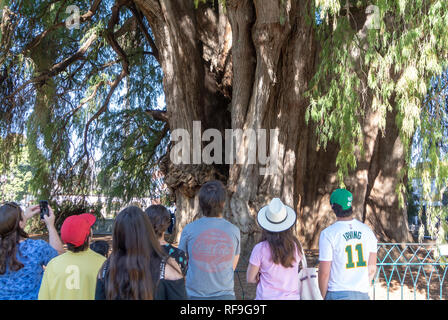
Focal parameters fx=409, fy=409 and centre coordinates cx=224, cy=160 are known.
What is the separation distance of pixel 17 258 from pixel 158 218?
976 mm

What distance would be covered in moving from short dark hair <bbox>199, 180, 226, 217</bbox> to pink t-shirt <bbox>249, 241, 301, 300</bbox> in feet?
1.31

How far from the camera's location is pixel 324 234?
9.43ft

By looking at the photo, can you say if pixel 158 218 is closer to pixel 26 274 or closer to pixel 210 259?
pixel 210 259

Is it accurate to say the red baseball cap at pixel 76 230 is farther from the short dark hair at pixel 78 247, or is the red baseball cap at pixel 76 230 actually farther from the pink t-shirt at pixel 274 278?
the pink t-shirt at pixel 274 278

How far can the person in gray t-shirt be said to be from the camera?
2840 millimetres

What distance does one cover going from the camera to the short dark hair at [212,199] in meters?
A: 2.89

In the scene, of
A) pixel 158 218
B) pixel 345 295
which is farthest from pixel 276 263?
pixel 158 218

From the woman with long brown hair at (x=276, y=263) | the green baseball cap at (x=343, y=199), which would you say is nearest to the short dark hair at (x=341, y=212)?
the green baseball cap at (x=343, y=199)

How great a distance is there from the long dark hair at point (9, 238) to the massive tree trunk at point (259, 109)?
184 inches

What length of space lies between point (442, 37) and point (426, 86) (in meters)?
0.64

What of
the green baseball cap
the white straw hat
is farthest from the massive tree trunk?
the white straw hat

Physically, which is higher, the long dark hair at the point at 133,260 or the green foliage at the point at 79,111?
the green foliage at the point at 79,111

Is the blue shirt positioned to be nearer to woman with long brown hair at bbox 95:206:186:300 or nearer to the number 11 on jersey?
woman with long brown hair at bbox 95:206:186:300
